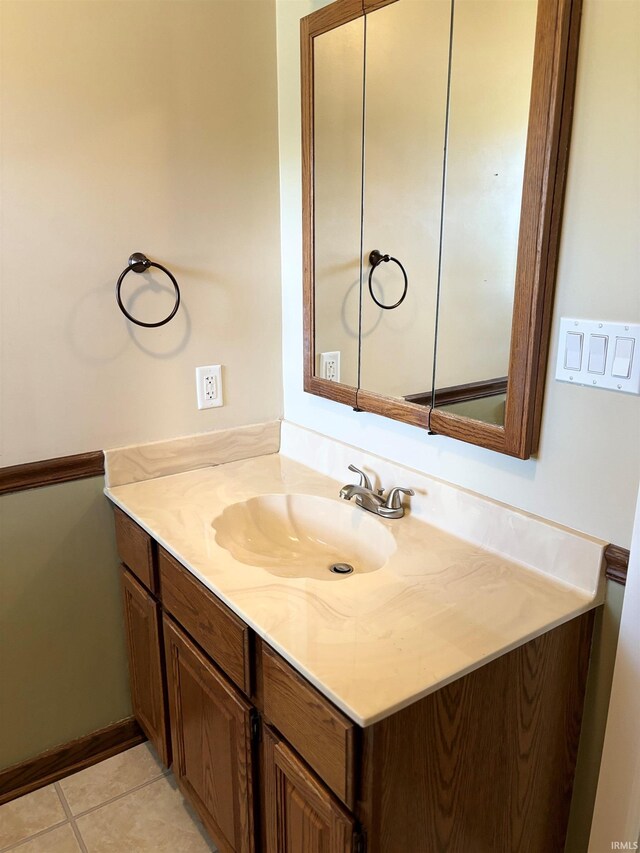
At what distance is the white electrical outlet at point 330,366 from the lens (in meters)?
1.76

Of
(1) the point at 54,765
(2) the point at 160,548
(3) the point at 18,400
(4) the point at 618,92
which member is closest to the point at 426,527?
(2) the point at 160,548

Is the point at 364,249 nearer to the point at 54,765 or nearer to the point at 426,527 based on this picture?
the point at 426,527

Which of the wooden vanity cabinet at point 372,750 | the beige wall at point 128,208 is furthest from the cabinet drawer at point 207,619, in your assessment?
the beige wall at point 128,208

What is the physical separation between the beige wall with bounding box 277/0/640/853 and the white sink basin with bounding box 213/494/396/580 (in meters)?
0.27

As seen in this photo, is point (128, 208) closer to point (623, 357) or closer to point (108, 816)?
point (623, 357)

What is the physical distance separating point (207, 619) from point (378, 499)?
1.63 feet

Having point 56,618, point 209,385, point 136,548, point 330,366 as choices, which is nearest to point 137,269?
point 209,385

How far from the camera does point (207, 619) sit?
1.35 meters

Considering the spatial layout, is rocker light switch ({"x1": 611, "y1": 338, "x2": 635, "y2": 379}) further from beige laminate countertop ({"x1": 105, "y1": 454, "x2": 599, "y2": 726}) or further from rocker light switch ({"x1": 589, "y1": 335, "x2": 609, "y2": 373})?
beige laminate countertop ({"x1": 105, "y1": 454, "x2": 599, "y2": 726})

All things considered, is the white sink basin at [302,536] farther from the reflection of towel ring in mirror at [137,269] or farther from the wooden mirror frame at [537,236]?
the reflection of towel ring in mirror at [137,269]

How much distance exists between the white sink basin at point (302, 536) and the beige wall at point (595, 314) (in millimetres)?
267

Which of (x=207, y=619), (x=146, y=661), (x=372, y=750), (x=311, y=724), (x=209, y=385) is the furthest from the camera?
(x=209, y=385)

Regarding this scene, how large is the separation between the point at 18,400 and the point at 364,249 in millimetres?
958

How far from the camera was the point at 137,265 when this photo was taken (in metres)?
1.67
